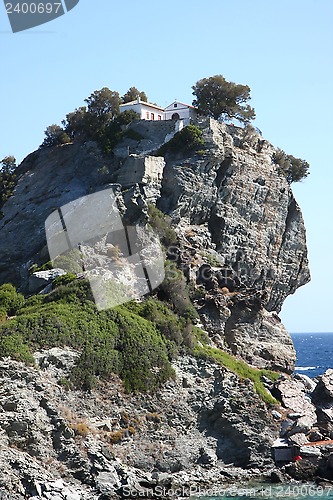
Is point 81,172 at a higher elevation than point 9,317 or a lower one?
higher

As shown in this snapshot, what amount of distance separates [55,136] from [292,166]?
20236 millimetres

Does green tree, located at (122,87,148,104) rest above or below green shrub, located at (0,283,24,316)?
above

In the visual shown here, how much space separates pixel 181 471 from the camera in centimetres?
3741

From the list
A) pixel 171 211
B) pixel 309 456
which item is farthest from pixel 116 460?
pixel 171 211

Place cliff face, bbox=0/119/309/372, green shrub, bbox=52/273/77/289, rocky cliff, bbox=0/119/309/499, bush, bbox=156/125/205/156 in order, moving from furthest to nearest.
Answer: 1. bush, bbox=156/125/205/156
2. cliff face, bbox=0/119/309/372
3. green shrub, bbox=52/273/77/289
4. rocky cliff, bbox=0/119/309/499

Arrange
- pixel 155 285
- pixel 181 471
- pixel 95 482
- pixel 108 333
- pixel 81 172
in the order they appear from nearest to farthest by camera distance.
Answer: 1. pixel 95 482
2. pixel 181 471
3. pixel 108 333
4. pixel 155 285
5. pixel 81 172

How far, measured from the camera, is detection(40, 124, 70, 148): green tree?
61.9 metres

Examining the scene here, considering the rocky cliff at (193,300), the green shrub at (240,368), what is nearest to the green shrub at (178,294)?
the rocky cliff at (193,300)

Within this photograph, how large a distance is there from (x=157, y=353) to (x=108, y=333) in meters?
2.93

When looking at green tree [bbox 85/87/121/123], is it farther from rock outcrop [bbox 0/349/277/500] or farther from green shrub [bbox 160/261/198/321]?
rock outcrop [bbox 0/349/277/500]

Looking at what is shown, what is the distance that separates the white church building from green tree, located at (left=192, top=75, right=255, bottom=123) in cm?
145

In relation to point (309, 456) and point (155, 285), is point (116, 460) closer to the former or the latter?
point (309, 456)

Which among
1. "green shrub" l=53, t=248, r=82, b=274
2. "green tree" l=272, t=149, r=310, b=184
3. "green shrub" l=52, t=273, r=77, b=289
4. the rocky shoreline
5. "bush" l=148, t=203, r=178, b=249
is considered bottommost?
the rocky shoreline

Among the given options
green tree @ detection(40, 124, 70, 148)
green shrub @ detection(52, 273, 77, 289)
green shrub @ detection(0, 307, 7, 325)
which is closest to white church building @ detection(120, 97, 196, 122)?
green tree @ detection(40, 124, 70, 148)
